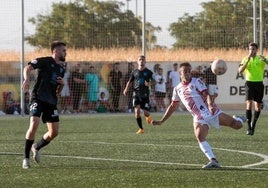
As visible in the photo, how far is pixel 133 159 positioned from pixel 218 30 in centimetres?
2499

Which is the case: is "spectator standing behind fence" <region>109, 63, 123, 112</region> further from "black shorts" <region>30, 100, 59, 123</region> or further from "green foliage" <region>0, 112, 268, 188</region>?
"black shorts" <region>30, 100, 59, 123</region>

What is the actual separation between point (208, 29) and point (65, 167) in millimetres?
27468

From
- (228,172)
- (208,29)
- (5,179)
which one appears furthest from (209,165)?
(208,29)

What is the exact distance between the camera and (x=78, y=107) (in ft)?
108

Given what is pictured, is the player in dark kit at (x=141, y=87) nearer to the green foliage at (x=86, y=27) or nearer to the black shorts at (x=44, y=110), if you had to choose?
the black shorts at (x=44, y=110)

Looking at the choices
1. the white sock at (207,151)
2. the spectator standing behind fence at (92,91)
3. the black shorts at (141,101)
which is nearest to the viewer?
the white sock at (207,151)

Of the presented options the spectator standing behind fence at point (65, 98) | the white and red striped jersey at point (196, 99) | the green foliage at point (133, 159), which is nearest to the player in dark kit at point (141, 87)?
the green foliage at point (133, 159)

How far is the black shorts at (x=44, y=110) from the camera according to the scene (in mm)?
13007

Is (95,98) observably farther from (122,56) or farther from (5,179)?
(5,179)

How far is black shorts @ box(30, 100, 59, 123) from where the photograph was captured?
13.0m

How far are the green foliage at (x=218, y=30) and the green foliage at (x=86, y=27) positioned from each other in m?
2.21

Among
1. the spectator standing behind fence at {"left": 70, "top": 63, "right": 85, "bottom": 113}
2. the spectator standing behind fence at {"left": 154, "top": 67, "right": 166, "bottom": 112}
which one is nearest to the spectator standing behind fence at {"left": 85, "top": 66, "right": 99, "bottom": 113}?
the spectator standing behind fence at {"left": 70, "top": 63, "right": 85, "bottom": 113}

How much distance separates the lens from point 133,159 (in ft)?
45.1

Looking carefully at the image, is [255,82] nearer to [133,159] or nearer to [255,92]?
[255,92]
